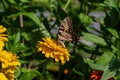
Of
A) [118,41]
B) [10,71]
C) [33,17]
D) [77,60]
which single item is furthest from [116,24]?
[10,71]

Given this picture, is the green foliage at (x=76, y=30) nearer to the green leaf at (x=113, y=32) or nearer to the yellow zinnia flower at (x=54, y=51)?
the green leaf at (x=113, y=32)

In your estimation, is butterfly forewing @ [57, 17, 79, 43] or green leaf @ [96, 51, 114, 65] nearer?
butterfly forewing @ [57, 17, 79, 43]

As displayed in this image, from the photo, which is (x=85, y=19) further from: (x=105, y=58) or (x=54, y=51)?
(x=54, y=51)

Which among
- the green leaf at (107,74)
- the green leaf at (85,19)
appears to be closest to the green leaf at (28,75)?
the green leaf at (107,74)

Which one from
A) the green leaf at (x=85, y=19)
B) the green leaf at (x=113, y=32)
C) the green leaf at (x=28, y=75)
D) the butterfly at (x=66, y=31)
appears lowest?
the green leaf at (x=28, y=75)

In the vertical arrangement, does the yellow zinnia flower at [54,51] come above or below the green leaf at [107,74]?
above

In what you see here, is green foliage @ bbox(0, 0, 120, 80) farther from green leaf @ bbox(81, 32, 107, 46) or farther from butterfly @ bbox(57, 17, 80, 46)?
butterfly @ bbox(57, 17, 80, 46)

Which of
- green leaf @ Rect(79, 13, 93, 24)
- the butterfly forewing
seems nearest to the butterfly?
the butterfly forewing

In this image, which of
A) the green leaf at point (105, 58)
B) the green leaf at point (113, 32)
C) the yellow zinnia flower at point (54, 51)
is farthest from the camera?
the green leaf at point (113, 32)

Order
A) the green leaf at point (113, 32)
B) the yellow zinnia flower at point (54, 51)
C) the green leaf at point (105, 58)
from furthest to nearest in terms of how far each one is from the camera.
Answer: the green leaf at point (113, 32) < the green leaf at point (105, 58) < the yellow zinnia flower at point (54, 51)

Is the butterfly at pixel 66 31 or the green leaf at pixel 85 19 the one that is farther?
the green leaf at pixel 85 19

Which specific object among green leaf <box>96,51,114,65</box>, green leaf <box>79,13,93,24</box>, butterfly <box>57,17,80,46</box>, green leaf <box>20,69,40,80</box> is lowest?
green leaf <box>96,51,114,65</box>

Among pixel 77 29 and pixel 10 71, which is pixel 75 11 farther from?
pixel 10 71

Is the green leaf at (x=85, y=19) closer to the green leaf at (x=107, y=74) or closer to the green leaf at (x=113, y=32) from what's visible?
the green leaf at (x=113, y=32)
